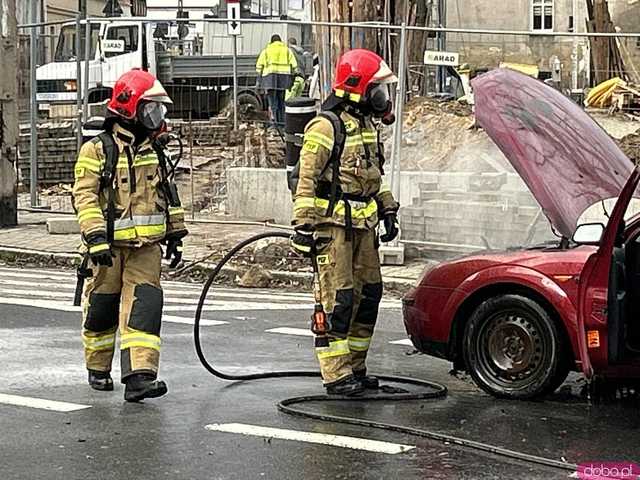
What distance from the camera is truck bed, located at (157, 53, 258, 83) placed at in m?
19.6

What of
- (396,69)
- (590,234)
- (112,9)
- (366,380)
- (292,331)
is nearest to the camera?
(590,234)

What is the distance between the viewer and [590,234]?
21.0 ft

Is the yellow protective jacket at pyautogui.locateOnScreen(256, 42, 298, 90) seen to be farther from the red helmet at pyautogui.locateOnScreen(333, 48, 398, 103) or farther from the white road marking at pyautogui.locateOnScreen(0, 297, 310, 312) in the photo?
the red helmet at pyautogui.locateOnScreen(333, 48, 398, 103)

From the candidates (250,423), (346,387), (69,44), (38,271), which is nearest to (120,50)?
(69,44)

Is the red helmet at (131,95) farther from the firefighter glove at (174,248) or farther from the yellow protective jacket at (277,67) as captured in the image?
the yellow protective jacket at (277,67)

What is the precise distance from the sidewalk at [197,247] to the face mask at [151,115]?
211 inches

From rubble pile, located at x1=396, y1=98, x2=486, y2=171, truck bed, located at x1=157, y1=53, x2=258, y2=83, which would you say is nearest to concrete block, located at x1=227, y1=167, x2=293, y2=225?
rubble pile, located at x1=396, y1=98, x2=486, y2=171

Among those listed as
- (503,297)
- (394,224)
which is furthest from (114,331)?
(503,297)

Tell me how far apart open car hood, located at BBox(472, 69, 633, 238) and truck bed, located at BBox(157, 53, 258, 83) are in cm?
1076

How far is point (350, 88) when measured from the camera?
7.29 metres

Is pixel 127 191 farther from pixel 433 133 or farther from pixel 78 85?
pixel 78 85

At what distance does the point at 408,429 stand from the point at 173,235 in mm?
1948

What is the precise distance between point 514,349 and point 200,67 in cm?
1461

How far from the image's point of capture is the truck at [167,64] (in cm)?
1698
